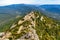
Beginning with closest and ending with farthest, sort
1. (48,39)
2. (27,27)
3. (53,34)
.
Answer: (27,27) < (48,39) < (53,34)

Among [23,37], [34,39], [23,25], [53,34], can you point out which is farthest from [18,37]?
[53,34]

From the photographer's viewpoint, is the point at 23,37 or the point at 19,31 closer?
the point at 23,37

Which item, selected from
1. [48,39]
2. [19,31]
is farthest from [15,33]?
[48,39]

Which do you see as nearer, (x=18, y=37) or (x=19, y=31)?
(x=18, y=37)

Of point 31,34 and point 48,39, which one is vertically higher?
point 31,34

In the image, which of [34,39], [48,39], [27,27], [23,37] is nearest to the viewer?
[23,37]

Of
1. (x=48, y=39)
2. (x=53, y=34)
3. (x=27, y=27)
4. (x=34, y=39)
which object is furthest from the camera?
(x=53, y=34)

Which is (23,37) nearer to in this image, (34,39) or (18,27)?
(34,39)

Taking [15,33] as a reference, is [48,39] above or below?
below

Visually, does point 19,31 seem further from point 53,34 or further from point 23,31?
point 53,34
